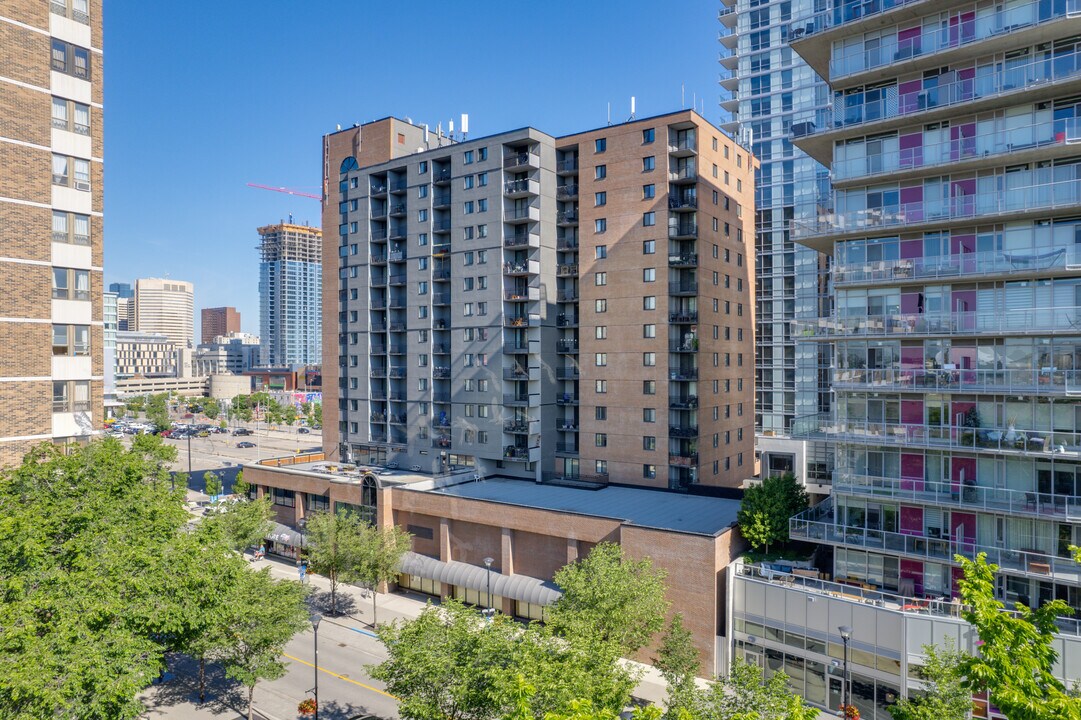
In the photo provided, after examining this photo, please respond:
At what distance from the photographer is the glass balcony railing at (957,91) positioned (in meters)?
27.1

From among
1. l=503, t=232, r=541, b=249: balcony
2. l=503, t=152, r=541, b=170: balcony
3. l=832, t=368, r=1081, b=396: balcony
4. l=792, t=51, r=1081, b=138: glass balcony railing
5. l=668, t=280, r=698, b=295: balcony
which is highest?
l=503, t=152, r=541, b=170: balcony

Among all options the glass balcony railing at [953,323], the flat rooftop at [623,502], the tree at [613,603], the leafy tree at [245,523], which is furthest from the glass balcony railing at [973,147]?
the leafy tree at [245,523]

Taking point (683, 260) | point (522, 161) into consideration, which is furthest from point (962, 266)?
point (522, 161)

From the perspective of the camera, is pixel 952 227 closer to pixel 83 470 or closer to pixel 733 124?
pixel 83 470

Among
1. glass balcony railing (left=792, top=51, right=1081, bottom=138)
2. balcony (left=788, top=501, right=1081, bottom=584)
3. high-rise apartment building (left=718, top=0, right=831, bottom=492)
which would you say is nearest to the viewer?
balcony (left=788, top=501, right=1081, bottom=584)

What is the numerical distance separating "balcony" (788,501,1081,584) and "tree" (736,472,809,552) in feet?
2.81

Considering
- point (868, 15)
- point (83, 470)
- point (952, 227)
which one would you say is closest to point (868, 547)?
point (952, 227)

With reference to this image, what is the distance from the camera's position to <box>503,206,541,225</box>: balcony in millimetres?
55066

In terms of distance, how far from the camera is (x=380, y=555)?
42.3 m

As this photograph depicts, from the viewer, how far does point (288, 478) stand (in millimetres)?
55875

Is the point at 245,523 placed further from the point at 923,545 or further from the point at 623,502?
the point at 923,545

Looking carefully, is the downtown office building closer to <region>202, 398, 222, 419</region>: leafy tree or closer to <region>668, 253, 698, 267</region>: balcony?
<region>668, 253, 698, 267</region>: balcony

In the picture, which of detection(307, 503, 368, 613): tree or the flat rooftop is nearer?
the flat rooftop

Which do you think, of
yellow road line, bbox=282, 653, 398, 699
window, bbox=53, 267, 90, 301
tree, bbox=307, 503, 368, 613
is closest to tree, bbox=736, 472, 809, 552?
yellow road line, bbox=282, 653, 398, 699
